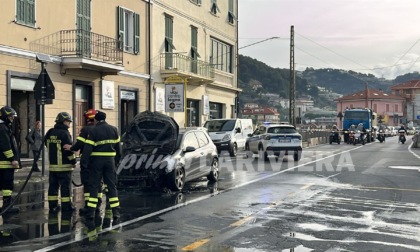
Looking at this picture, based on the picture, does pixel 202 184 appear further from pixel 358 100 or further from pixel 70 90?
pixel 358 100

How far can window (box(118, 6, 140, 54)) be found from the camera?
25064 mm

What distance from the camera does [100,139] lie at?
9.02m

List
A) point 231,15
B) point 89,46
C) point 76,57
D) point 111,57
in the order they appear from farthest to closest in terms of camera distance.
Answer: point 231,15
point 111,57
point 89,46
point 76,57

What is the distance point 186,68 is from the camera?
103 feet

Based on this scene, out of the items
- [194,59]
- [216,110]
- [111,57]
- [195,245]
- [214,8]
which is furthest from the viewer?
[216,110]

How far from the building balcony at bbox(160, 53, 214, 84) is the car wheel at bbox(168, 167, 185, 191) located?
52.9 ft

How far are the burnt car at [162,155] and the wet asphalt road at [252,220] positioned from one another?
36cm

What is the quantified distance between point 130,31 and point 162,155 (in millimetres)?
14518

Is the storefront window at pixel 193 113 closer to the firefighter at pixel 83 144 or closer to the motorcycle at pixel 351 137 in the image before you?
the motorcycle at pixel 351 137

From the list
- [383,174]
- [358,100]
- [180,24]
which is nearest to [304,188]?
[383,174]

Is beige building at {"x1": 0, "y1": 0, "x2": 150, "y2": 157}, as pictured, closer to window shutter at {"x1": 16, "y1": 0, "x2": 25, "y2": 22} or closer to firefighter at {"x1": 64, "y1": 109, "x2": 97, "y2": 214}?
window shutter at {"x1": 16, "y1": 0, "x2": 25, "y2": 22}

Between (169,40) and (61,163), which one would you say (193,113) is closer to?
(169,40)

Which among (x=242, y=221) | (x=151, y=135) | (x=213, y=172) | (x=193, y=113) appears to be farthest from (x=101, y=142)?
(x=193, y=113)

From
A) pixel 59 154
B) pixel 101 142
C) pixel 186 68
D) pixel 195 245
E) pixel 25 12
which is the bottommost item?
pixel 195 245
